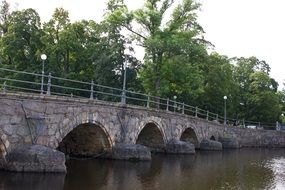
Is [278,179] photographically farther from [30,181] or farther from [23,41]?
[23,41]

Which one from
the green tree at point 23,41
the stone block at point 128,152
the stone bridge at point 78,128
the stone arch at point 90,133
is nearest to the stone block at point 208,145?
the stone bridge at point 78,128

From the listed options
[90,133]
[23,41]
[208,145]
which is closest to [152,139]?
[208,145]

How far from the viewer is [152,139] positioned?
27.9 meters

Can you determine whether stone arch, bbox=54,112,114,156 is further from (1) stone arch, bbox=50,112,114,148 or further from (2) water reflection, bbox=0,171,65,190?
(2) water reflection, bbox=0,171,65,190

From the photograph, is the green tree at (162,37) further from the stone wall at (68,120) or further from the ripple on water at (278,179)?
the ripple on water at (278,179)

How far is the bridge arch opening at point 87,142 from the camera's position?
2088cm

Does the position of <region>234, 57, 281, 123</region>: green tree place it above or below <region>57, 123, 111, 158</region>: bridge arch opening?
above

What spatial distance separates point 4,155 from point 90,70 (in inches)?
949

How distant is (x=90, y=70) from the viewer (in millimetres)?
38781

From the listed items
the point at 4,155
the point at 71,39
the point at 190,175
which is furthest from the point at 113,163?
the point at 71,39

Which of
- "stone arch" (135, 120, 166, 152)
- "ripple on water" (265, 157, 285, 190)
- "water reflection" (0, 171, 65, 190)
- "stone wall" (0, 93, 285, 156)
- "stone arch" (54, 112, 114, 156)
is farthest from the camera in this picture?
"stone arch" (135, 120, 166, 152)

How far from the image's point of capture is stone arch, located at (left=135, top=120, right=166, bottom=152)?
26.8 meters

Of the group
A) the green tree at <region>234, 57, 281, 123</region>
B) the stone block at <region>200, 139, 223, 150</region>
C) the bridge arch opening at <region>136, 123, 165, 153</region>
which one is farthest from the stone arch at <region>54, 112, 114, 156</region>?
the green tree at <region>234, 57, 281, 123</region>

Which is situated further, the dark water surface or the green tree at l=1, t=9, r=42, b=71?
the green tree at l=1, t=9, r=42, b=71
